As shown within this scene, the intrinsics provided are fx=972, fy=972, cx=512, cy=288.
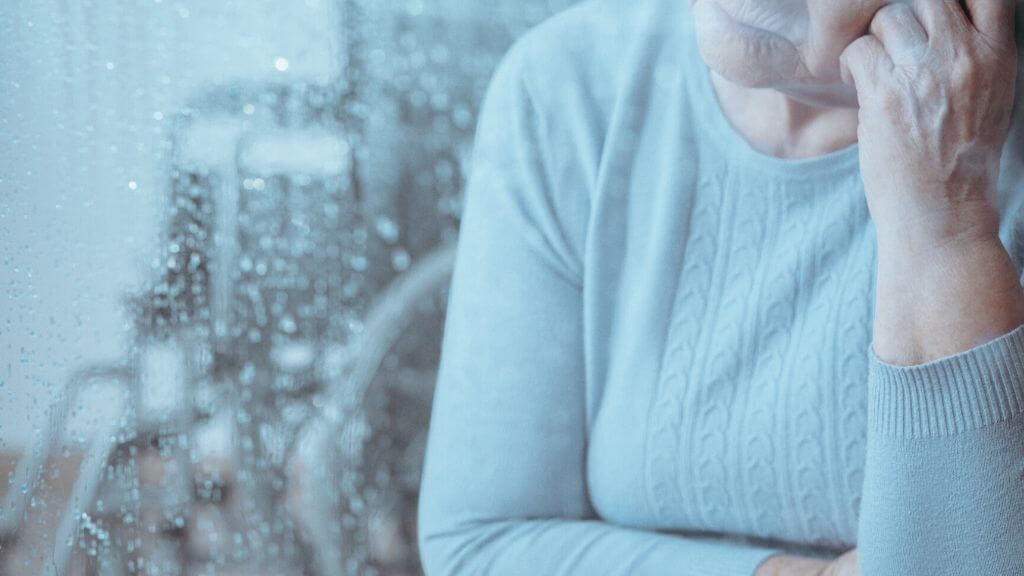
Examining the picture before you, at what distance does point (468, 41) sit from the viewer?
649 millimetres

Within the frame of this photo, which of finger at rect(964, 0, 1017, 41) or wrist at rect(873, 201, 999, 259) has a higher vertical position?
finger at rect(964, 0, 1017, 41)

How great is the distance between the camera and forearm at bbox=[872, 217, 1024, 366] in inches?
19.1

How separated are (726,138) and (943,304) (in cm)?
21

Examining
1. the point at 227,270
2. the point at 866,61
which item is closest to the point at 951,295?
the point at 866,61

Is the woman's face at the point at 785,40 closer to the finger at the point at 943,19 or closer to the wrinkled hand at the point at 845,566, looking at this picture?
the finger at the point at 943,19

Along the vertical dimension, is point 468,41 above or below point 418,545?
above

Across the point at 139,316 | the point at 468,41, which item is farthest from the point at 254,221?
the point at 468,41

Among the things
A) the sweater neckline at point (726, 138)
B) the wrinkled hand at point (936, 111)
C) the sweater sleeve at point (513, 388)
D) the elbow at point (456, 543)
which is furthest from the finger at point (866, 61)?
the elbow at point (456, 543)

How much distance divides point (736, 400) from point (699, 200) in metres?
0.14

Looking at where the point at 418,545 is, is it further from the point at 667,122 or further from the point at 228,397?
the point at 667,122

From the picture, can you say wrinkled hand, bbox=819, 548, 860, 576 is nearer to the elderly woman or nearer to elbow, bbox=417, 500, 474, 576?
the elderly woman

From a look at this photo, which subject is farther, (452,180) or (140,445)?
(452,180)

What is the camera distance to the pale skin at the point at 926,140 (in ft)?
1.60

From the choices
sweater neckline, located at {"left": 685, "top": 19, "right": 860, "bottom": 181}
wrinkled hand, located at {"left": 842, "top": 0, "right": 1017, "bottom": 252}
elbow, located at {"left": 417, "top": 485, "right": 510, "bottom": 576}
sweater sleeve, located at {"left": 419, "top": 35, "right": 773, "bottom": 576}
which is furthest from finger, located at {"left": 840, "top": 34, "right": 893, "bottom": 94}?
elbow, located at {"left": 417, "top": 485, "right": 510, "bottom": 576}
